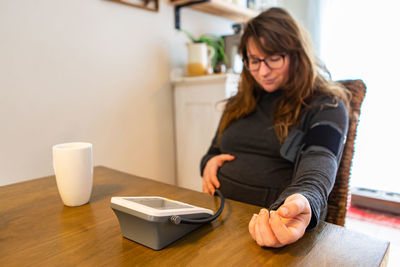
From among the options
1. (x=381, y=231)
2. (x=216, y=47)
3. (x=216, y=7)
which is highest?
(x=216, y=7)

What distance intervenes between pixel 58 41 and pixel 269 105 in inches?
37.7

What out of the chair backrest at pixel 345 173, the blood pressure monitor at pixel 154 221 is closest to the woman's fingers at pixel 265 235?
the blood pressure monitor at pixel 154 221

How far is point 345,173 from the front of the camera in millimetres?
967

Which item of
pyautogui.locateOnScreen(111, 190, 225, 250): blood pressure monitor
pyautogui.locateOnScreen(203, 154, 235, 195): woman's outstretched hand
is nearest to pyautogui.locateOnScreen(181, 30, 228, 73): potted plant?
pyautogui.locateOnScreen(203, 154, 235, 195): woman's outstretched hand

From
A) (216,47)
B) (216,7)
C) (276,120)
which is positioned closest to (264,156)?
(276,120)

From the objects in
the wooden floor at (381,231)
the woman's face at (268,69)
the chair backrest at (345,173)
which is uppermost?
the woman's face at (268,69)

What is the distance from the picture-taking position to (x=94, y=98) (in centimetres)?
147

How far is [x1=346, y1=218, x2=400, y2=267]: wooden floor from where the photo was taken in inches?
65.2

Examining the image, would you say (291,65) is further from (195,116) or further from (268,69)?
(195,116)

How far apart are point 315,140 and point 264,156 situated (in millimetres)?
204

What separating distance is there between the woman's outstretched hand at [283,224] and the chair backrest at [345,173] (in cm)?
52

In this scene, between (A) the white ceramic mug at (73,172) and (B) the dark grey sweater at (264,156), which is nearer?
(A) the white ceramic mug at (73,172)

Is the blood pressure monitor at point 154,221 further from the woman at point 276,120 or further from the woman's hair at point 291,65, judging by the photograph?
the woman's hair at point 291,65

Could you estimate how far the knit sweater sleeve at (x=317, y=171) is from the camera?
572mm
